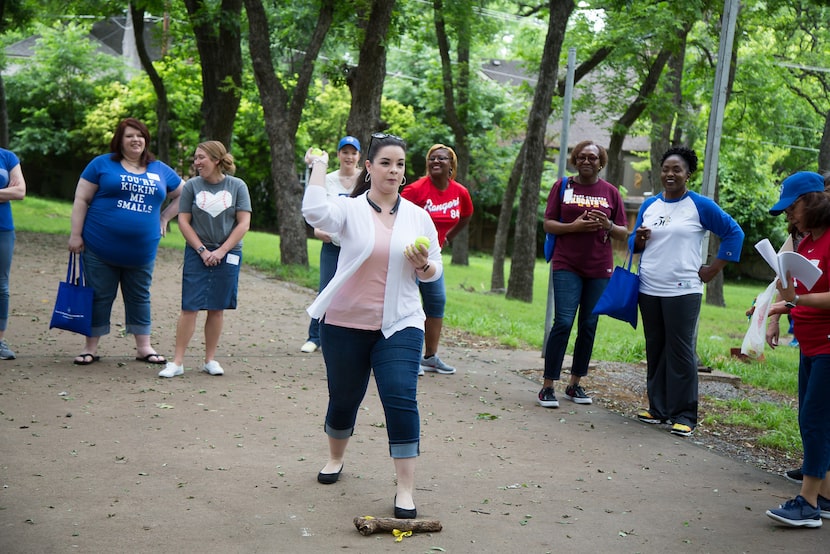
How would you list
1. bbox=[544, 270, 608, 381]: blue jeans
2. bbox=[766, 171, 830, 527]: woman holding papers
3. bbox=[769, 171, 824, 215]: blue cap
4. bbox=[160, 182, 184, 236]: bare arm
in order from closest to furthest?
1. bbox=[766, 171, 830, 527]: woman holding papers
2. bbox=[769, 171, 824, 215]: blue cap
3. bbox=[544, 270, 608, 381]: blue jeans
4. bbox=[160, 182, 184, 236]: bare arm

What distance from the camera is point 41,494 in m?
4.97

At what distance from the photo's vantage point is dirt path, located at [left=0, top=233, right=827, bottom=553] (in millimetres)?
4648

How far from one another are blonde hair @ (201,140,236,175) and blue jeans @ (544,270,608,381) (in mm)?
3051

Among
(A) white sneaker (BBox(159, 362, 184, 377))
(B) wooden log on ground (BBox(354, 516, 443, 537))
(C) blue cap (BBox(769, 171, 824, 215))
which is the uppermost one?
(C) blue cap (BBox(769, 171, 824, 215))

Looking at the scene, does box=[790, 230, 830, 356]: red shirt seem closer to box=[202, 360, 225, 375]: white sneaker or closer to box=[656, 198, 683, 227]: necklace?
box=[656, 198, 683, 227]: necklace

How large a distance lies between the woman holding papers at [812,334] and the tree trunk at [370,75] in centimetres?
1016

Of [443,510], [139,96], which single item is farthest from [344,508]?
[139,96]

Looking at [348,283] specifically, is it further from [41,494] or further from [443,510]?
[41,494]

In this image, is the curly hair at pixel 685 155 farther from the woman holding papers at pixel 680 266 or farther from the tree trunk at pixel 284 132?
the tree trunk at pixel 284 132

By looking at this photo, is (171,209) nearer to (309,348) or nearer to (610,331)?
(309,348)

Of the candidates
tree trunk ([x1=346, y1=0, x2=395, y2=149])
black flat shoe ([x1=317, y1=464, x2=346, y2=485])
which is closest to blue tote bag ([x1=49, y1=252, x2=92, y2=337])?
black flat shoe ([x1=317, y1=464, x2=346, y2=485])

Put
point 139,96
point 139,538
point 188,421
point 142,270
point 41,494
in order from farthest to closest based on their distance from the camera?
point 139,96, point 142,270, point 188,421, point 41,494, point 139,538

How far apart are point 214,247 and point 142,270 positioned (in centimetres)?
81

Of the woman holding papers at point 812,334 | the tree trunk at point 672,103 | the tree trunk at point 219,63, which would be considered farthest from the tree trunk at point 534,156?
the woman holding papers at point 812,334
